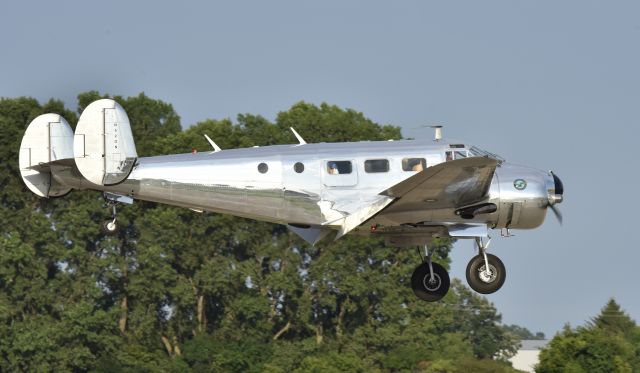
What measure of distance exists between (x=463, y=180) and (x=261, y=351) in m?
34.6

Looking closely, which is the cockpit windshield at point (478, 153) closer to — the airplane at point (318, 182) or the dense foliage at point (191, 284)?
the airplane at point (318, 182)

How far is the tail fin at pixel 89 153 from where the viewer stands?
27.1 metres

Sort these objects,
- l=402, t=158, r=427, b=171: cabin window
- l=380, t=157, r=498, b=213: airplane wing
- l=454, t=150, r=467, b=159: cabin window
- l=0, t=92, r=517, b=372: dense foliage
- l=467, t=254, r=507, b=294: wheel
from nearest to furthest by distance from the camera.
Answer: l=380, t=157, r=498, b=213: airplane wing, l=402, t=158, r=427, b=171: cabin window, l=454, t=150, r=467, b=159: cabin window, l=467, t=254, r=507, b=294: wheel, l=0, t=92, r=517, b=372: dense foliage

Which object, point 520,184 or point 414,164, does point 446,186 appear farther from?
point 520,184

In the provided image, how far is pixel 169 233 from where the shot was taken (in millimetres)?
61812

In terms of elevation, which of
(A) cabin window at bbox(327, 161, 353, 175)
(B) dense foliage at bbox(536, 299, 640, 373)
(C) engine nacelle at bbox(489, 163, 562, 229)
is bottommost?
(B) dense foliage at bbox(536, 299, 640, 373)

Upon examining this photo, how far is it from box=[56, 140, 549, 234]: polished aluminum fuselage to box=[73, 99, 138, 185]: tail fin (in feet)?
0.79

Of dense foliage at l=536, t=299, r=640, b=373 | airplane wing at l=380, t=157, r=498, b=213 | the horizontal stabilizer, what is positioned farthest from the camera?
dense foliage at l=536, t=299, r=640, b=373

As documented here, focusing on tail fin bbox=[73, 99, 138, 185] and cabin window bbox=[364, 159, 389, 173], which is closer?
cabin window bbox=[364, 159, 389, 173]

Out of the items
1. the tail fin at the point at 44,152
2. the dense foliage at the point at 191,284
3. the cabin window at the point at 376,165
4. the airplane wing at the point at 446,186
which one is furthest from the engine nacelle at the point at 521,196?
the dense foliage at the point at 191,284

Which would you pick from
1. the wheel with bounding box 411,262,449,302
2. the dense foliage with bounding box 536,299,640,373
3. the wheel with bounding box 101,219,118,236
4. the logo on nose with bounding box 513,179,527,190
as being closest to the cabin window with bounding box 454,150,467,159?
the logo on nose with bounding box 513,179,527,190

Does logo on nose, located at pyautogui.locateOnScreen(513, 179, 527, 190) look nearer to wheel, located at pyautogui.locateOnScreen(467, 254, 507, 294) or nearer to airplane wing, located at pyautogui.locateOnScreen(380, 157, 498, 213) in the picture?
airplane wing, located at pyautogui.locateOnScreen(380, 157, 498, 213)

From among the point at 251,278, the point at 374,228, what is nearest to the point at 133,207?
the point at 251,278

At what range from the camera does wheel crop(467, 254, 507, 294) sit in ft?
90.9
